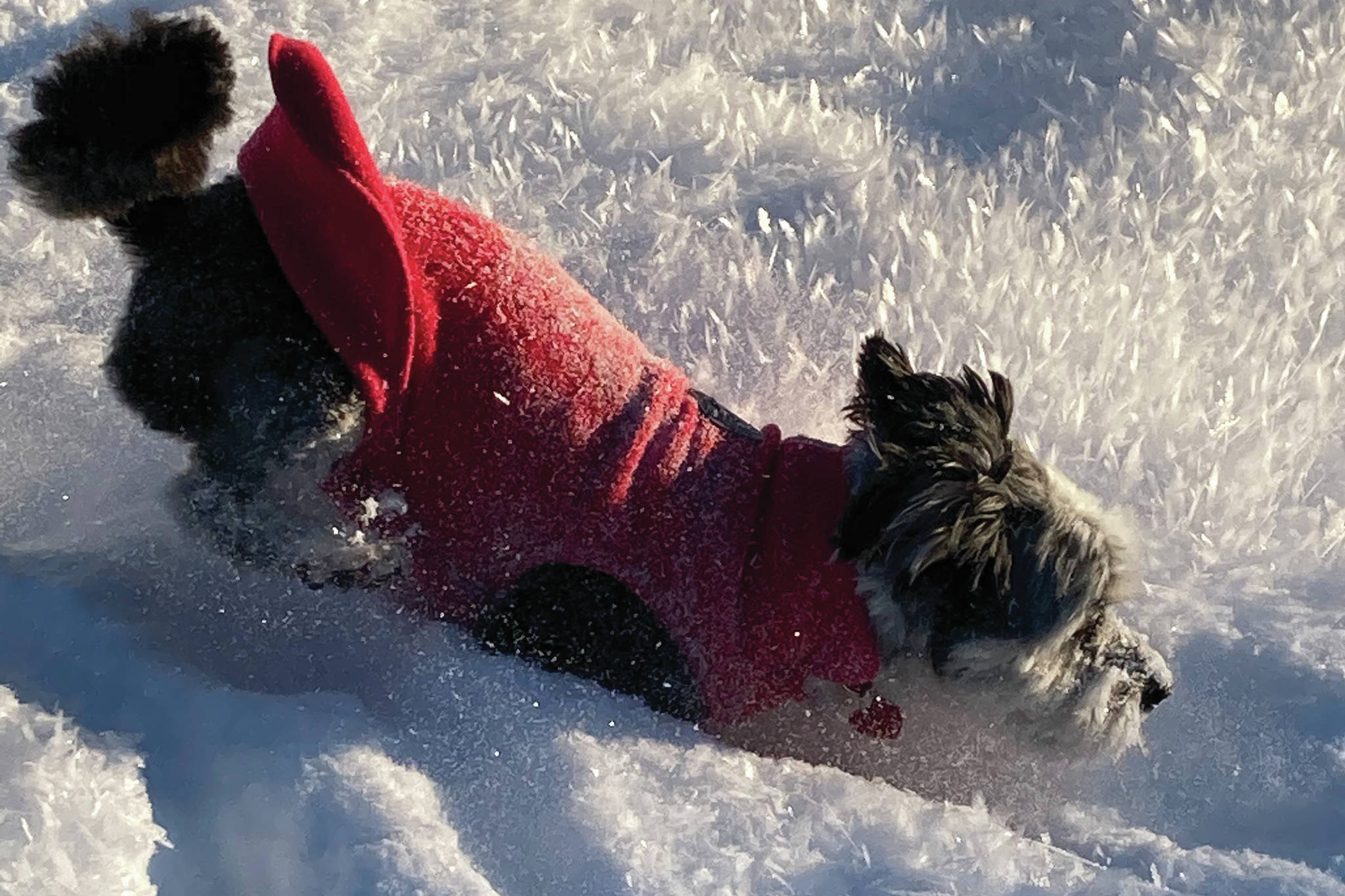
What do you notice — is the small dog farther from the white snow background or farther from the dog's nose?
the white snow background

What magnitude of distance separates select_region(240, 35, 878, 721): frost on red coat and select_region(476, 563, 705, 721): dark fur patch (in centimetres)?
4

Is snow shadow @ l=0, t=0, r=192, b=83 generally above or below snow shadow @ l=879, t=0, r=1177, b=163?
below

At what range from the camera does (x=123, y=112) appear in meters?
2.56

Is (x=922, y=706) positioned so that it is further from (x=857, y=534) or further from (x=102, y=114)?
(x=102, y=114)

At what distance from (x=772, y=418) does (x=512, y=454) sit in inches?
48.1

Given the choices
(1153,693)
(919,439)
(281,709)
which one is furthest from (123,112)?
(1153,693)

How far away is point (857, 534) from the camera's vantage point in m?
2.67

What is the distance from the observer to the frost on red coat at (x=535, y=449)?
2.52m

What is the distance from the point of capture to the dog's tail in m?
2.53

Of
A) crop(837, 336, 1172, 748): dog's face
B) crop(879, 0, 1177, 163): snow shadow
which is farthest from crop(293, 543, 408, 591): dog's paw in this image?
crop(879, 0, 1177, 163): snow shadow

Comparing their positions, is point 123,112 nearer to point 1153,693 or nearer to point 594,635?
point 594,635

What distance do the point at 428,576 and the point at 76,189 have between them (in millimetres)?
1040

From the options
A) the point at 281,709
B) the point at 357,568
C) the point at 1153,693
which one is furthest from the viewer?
the point at 1153,693

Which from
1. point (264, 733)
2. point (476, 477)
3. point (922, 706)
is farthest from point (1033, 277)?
point (264, 733)
